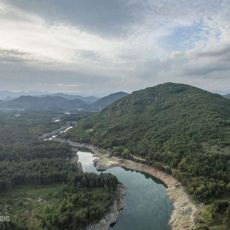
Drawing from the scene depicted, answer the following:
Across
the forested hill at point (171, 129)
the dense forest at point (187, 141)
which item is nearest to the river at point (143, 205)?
the dense forest at point (187, 141)

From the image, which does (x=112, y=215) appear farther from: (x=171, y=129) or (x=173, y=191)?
(x=171, y=129)

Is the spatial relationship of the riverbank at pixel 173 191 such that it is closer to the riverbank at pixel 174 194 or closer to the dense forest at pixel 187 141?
the riverbank at pixel 174 194

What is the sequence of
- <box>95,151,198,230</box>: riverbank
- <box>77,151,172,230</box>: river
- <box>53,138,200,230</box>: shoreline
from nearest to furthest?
<box>95,151,198,230</box>: riverbank
<box>53,138,200,230</box>: shoreline
<box>77,151,172,230</box>: river

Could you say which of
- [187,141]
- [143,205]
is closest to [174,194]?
[143,205]

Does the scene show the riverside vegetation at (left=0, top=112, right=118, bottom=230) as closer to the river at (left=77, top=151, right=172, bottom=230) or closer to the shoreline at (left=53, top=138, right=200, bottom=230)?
the river at (left=77, top=151, right=172, bottom=230)

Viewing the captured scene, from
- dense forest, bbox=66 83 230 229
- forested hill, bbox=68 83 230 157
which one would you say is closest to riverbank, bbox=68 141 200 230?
dense forest, bbox=66 83 230 229
